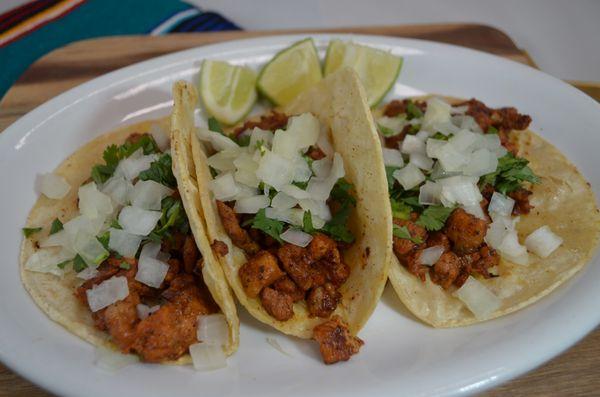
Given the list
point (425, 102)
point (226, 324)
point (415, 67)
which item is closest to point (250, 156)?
point (226, 324)

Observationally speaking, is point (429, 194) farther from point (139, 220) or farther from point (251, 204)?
point (139, 220)

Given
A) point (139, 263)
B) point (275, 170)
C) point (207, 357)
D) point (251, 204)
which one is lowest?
point (207, 357)

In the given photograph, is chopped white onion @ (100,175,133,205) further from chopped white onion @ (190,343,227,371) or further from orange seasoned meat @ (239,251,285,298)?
chopped white onion @ (190,343,227,371)

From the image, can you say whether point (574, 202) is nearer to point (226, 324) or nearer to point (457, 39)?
point (226, 324)

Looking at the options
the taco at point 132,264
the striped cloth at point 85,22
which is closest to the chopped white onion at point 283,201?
the taco at point 132,264

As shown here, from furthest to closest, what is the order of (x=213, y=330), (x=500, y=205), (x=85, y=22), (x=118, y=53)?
1. (x=85, y=22)
2. (x=118, y=53)
3. (x=500, y=205)
4. (x=213, y=330)

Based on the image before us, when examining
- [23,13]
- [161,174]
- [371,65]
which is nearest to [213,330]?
[161,174]

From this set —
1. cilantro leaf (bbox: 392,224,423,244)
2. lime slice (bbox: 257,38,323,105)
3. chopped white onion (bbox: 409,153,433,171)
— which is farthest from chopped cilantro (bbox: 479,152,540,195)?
lime slice (bbox: 257,38,323,105)
